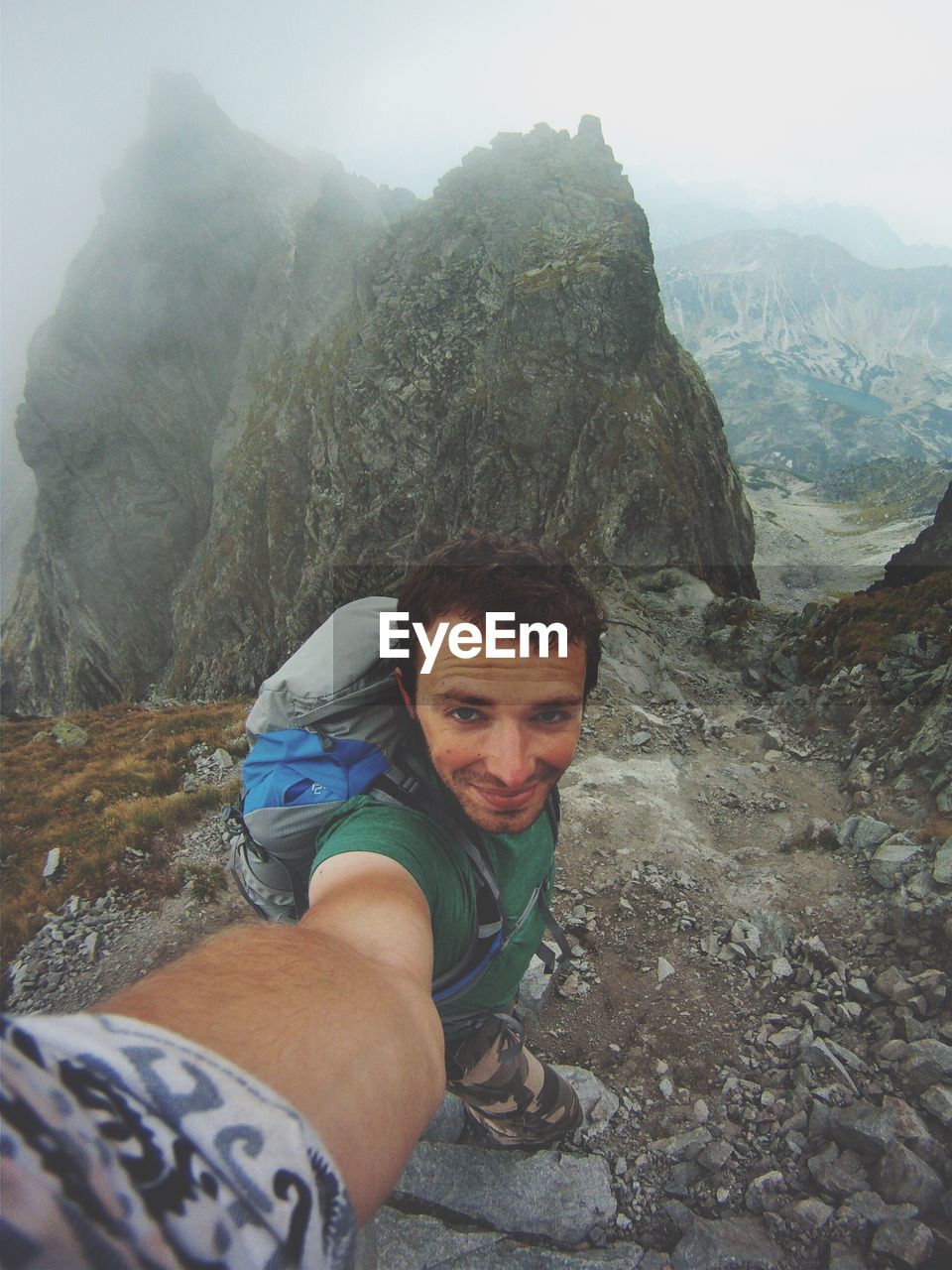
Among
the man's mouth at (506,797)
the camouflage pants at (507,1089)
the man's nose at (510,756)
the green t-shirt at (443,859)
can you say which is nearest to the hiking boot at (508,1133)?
the camouflage pants at (507,1089)

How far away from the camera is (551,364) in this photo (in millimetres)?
43531

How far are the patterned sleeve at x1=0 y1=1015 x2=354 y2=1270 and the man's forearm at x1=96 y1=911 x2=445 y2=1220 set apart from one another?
0.52 feet

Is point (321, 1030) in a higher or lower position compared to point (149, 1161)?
lower

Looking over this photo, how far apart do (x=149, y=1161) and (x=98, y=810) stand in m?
12.7

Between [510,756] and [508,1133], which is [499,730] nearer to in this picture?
[510,756]

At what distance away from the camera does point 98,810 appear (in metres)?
11.1

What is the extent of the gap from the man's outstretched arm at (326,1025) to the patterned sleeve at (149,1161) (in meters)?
0.13

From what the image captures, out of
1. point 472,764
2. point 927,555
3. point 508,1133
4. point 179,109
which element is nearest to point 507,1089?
point 508,1133

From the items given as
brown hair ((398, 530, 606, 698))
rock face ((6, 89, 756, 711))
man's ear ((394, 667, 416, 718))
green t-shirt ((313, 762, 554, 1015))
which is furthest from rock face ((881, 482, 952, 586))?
man's ear ((394, 667, 416, 718))

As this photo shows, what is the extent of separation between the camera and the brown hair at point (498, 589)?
301 cm

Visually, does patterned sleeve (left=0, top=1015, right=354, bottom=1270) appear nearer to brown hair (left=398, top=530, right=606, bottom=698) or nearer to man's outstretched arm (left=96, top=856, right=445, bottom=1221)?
man's outstretched arm (left=96, top=856, right=445, bottom=1221)

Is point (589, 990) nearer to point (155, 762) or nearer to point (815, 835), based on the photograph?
point (815, 835)

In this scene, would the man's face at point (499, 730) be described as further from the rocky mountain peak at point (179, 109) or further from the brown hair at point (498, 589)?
the rocky mountain peak at point (179, 109)

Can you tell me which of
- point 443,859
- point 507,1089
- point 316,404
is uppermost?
point 316,404
